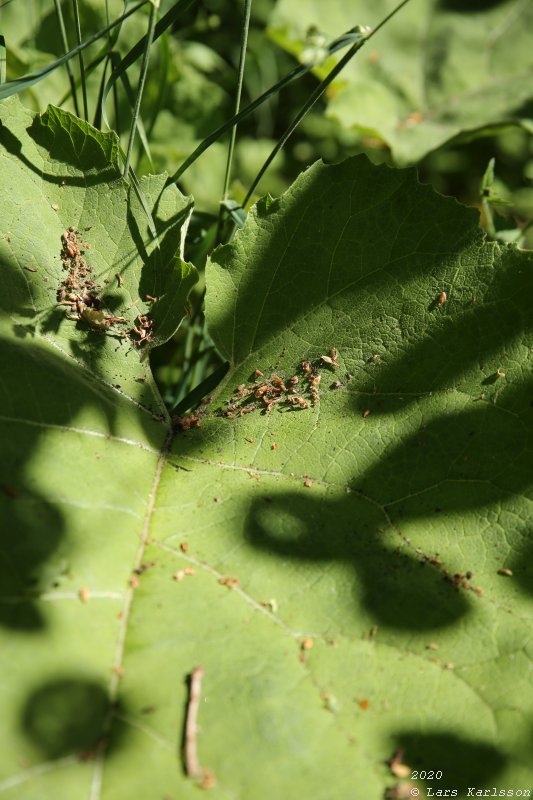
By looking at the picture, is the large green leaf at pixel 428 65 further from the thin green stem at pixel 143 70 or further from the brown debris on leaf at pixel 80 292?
the brown debris on leaf at pixel 80 292

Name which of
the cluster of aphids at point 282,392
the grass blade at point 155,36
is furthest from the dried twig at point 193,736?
the grass blade at point 155,36

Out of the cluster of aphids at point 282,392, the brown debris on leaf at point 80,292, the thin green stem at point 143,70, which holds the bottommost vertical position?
the cluster of aphids at point 282,392

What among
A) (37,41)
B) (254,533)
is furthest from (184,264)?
(37,41)

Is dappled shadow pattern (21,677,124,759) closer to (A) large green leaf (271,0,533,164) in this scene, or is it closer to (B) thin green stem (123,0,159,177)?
(B) thin green stem (123,0,159,177)

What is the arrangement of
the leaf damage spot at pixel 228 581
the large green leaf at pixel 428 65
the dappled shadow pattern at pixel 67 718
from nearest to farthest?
1. the dappled shadow pattern at pixel 67 718
2. the leaf damage spot at pixel 228 581
3. the large green leaf at pixel 428 65

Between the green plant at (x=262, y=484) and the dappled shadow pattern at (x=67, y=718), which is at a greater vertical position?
the green plant at (x=262, y=484)

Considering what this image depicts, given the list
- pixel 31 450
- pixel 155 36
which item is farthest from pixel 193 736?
pixel 155 36

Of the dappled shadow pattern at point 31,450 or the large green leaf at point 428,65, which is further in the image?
the large green leaf at point 428,65

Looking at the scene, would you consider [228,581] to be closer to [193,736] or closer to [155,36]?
[193,736]
